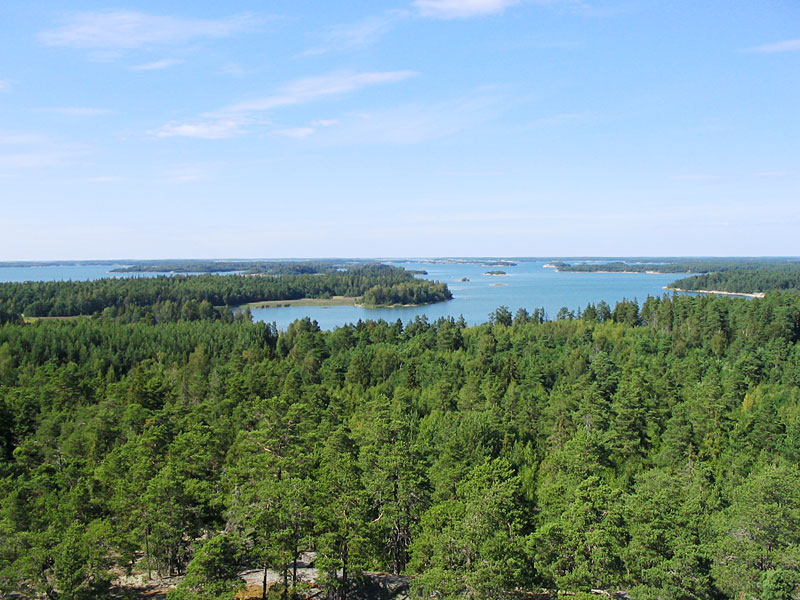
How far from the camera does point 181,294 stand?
116562 mm

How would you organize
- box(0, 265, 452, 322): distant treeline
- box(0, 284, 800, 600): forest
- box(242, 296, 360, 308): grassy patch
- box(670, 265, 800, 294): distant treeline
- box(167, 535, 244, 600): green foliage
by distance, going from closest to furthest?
box(167, 535, 244, 600): green foliage
box(0, 284, 800, 600): forest
box(0, 265, 452, 322): distant treeline
box(242, 296, 360, 308): grassy patch
box(670, 265, 800, 294): distant treeline

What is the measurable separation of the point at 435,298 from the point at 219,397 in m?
96.8

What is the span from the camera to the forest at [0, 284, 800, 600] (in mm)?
14977

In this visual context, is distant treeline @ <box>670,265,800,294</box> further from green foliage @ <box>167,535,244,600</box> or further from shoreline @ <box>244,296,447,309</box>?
green foliage @ <box>167,535,244,600</box>

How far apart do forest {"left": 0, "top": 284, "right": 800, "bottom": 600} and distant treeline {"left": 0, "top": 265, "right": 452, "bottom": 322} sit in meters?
57.2

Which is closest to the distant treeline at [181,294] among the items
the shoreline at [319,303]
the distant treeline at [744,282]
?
the shoreline at [319,303]

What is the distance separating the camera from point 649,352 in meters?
51.6

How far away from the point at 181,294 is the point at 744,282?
132 metres

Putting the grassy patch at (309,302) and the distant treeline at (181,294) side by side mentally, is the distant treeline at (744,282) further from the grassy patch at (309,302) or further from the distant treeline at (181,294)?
the grassy patch at (309,302)

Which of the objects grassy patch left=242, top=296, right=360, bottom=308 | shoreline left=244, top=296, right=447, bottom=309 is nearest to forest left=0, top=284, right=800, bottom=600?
shoreline left=244, top=296, right=447, bottom=309

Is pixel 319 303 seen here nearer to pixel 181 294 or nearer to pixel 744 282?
pixel 181 294

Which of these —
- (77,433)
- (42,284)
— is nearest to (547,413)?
(77,433)

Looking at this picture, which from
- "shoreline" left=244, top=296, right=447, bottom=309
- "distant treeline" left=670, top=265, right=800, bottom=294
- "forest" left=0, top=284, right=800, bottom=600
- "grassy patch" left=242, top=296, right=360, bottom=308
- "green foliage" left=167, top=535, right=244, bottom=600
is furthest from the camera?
"distant treeline" left=670, top=265, right=800, bottom=294

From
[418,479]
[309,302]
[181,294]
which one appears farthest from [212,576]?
[309,302]
